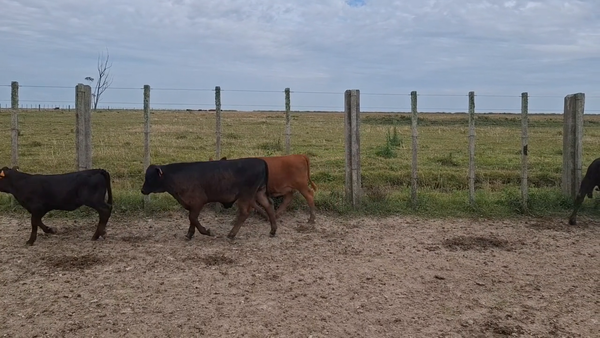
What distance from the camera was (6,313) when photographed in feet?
16.7

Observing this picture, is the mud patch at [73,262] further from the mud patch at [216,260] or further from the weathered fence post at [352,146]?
the weathered fence post at [352,146]

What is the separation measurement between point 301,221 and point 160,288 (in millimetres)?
3689

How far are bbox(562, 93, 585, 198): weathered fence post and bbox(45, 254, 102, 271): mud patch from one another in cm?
831

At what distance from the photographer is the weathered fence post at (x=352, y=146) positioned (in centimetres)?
994

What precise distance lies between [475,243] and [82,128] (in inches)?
258

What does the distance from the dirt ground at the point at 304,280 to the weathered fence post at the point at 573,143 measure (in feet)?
4.74

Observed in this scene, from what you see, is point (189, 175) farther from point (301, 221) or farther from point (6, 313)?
point (6, 313)

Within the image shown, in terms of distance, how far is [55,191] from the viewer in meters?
7.54

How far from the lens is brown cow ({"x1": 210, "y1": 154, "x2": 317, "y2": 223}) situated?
889 cm

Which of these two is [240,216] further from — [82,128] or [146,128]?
[82,128]

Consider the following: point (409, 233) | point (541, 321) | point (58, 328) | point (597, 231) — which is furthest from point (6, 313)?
point (597, 231)

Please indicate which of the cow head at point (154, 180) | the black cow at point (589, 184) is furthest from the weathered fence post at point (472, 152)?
the cow head at point (154, 180)

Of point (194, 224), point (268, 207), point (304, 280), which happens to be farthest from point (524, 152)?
point (194, 224)

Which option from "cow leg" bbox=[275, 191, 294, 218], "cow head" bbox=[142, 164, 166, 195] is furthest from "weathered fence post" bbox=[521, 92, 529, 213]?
"cow head" bbox=[142, 164, 166, 195]
